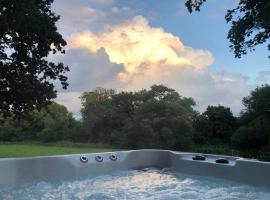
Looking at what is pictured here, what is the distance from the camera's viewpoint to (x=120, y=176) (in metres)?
6.79

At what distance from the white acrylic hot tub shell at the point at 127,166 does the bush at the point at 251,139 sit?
9344mm

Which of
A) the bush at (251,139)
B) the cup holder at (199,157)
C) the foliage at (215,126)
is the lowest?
the cup holder at (199,157)

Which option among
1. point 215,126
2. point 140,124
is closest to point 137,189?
point 140,124

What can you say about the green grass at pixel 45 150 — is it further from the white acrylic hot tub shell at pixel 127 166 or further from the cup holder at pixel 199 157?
the cup holder at pixel 199 157

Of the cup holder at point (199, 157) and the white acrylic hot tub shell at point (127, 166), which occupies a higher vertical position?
the cup holder at point (199, 157)

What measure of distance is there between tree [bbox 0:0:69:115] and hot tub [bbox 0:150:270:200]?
3536mm

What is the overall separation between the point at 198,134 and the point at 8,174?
12.6m

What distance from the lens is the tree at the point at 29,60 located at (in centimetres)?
977

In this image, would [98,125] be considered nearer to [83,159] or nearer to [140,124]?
[140,124]

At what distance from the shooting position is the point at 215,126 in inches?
734

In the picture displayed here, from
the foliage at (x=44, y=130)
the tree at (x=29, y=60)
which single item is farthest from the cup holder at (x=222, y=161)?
the foliage at (x=44, y=130)

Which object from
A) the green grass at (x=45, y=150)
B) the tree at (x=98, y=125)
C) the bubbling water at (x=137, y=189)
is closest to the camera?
the bubbling water at (x=137, y=189)

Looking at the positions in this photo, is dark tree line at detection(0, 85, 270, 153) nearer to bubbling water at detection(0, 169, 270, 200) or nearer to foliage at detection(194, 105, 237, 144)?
foliage at detection(194, 105, 237, 144)

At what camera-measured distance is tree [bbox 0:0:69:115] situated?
9766mm
